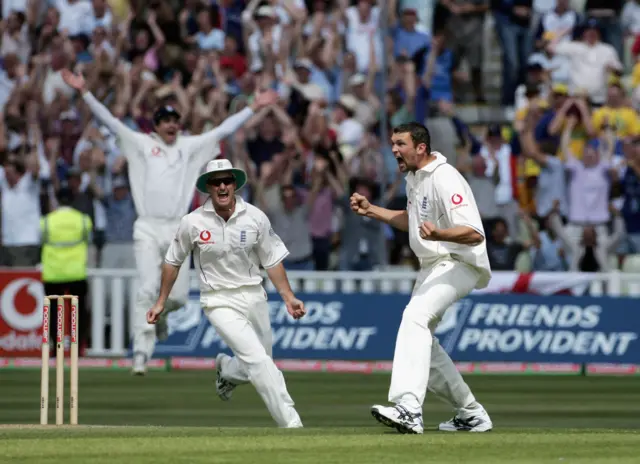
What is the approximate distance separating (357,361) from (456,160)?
3.93m

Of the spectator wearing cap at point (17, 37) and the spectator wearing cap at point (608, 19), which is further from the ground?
the spectator wearing cap at point (608, 19)

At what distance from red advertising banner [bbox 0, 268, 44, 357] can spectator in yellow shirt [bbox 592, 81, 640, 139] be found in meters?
7.91

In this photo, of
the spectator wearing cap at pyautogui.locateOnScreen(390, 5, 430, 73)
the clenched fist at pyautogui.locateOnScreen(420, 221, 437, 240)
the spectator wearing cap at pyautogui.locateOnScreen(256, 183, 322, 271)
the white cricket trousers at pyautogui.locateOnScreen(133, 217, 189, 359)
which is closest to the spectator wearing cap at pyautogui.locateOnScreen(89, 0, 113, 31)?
the spectator wearing cap at pyautogui.locateOnScreen(390, 5, 430, 73)

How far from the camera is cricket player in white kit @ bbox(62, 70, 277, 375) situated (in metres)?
17.2

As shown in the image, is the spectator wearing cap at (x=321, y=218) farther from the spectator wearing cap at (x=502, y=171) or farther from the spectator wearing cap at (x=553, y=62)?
the spectator wearing cap at (x=553, y=62)

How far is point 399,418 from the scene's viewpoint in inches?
440

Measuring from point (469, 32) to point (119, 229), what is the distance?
20.9 feet

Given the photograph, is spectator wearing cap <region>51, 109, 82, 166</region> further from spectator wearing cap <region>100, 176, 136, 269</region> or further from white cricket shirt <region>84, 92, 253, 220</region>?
white cricket shirt <region>84, 92, 253, 220</region>

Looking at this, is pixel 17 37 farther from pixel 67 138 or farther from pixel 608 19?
pixel 608 19

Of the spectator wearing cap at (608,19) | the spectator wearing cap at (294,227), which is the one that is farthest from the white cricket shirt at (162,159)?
the spectator wearing cap at (608,19)

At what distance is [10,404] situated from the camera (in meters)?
15.7

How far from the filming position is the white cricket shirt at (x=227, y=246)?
42.9 ft

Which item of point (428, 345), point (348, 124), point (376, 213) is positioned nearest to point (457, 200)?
point (376, 213)

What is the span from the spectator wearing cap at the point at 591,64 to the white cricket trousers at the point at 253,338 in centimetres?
1234
